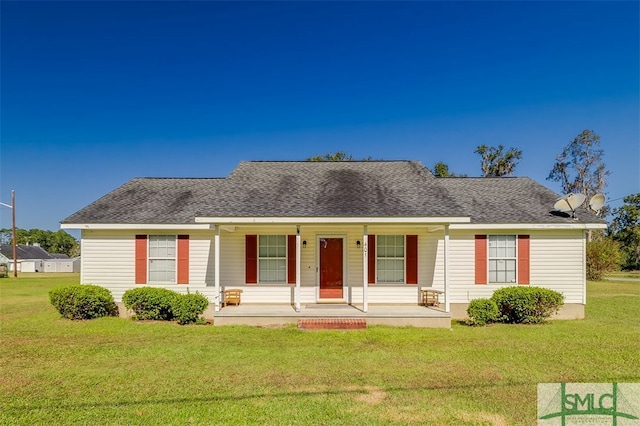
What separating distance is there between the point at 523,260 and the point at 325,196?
252 inches

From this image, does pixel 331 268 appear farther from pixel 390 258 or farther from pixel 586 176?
pixel 586 176

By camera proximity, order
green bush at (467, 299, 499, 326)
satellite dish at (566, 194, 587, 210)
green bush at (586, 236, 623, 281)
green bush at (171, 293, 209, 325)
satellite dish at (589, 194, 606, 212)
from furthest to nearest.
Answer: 1. green bush at (586, 236, 623, 281)
2. satellite dish at (589, 194, 606, 212)
3. satellite dish at (566, 194, 587, 210)
4. green bush at (171, 293, 209, 325)
5. green bush at (467, 299, 499, 326)

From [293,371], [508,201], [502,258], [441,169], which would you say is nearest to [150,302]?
[293,371]

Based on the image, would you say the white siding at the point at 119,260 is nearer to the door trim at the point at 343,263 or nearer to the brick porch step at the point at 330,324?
the door trim at the point at 343,263

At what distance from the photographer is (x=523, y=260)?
1202 centimetres

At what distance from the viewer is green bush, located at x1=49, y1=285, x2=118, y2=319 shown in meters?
11.6


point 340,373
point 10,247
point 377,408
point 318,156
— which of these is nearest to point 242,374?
point 340,373

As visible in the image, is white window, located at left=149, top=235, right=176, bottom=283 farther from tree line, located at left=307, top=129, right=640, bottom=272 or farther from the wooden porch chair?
tree line, located at left=307, top=129, right=640, bottom=272

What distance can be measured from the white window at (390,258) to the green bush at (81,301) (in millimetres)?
8485

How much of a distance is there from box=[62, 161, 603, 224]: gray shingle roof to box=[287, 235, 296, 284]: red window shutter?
145cm

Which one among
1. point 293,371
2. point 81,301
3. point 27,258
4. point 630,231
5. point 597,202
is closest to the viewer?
point 293,371

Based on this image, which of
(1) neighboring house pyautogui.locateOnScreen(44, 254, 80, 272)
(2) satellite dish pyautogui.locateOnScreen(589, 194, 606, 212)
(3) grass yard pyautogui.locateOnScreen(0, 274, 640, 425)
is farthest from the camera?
Result: (1) neighboring house pyautogui.locateOnScreen(44, 254, 80, 272)

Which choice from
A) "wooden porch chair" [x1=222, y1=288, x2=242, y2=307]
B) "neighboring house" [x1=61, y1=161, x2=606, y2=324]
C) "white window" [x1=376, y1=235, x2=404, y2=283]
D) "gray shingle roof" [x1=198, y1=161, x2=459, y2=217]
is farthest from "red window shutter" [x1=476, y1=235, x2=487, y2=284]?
"wooden porch chair" [x1=222, y1=288, x2=242, y2=307]

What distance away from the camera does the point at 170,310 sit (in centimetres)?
1143
